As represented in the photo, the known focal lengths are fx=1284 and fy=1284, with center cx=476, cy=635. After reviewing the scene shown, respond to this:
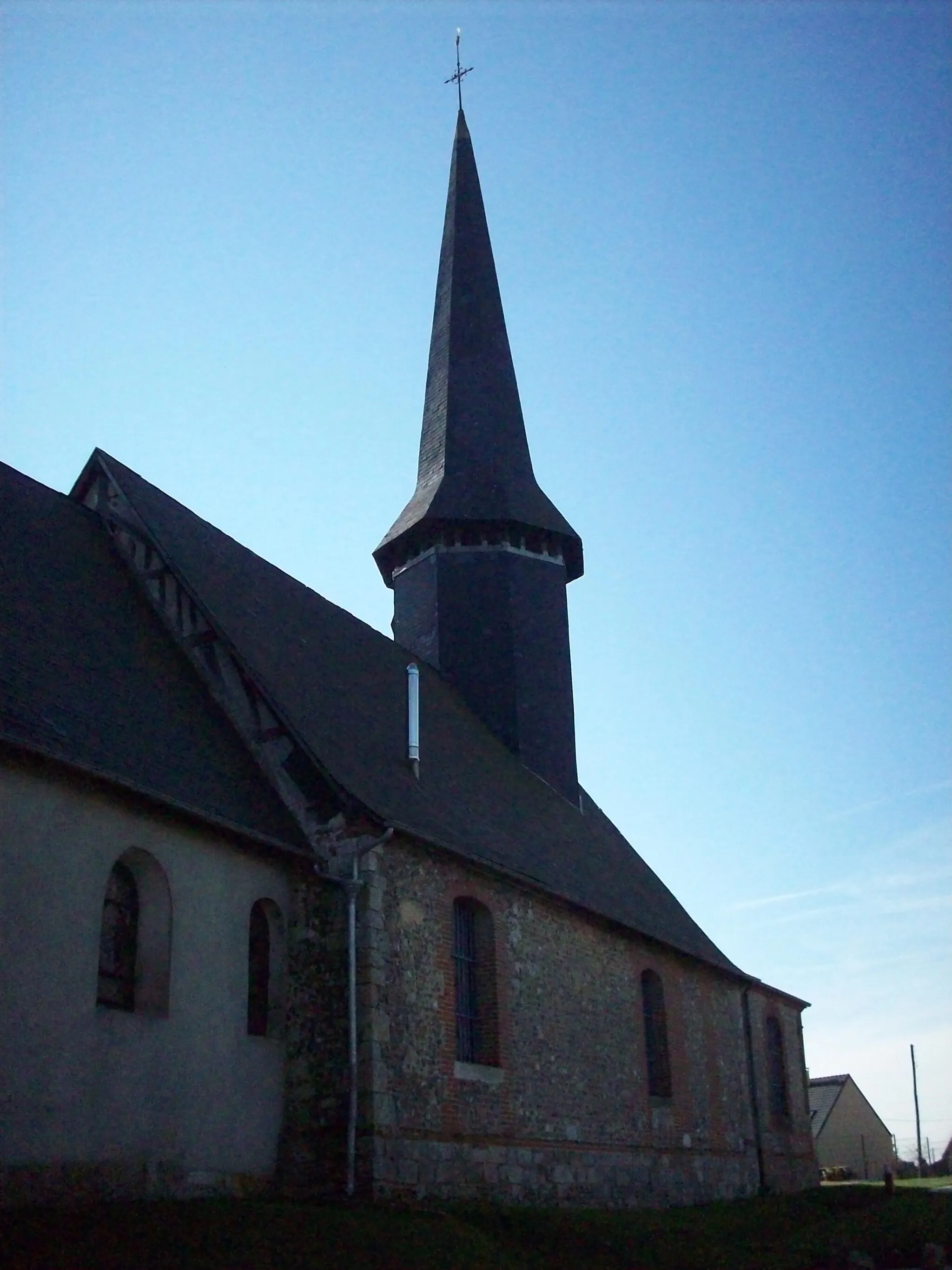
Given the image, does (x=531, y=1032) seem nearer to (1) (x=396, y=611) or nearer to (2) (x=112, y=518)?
(2) (x=112, y=518)

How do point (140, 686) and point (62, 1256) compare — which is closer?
point (62, 1256)

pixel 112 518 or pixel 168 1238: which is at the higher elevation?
pixel 112 518

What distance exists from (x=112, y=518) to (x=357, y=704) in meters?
3.66

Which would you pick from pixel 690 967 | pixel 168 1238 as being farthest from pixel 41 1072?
pixel 690 967

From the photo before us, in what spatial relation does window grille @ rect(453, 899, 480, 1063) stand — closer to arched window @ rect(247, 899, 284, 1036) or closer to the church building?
the church building

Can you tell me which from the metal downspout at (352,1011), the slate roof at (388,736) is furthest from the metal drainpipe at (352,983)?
the slate roof at (388,736)

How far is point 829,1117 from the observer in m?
48.0

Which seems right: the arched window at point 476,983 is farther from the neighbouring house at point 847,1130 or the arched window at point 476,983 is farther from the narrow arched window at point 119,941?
the neighbouring house at point 847,1130

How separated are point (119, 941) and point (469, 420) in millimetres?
14657

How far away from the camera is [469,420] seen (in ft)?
77.1

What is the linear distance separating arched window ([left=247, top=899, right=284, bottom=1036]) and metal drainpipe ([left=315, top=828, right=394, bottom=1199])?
65 cm

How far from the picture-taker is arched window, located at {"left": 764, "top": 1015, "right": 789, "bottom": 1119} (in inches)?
847

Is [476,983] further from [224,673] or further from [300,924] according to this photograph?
[224,673]

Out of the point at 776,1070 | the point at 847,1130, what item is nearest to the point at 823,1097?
the point at 847,1130
